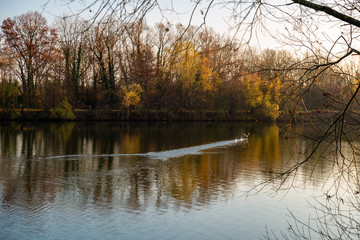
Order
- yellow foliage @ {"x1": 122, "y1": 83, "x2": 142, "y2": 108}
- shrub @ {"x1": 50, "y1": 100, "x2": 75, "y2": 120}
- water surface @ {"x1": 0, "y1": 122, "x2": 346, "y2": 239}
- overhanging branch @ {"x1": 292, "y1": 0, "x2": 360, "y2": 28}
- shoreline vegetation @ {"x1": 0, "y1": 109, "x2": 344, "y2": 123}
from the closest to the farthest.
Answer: overhanging branch @ {"x1": 292, "y1": 0, "x2": 360, "y2": 28} → water surface @ {"x1": 0, "y1": 122, "x2": 346, "y2": 239} → shoreline vegetation @ {"x1": 0, "y1": 109, "x2": 344, "y2": 123} → shrub @ {"x1": 50, "y1": 100, "x2": 75, "y2": 120} → yellow foliage @ {"x1": 122, "y1": 83, "x2": 142, "y2": 108}

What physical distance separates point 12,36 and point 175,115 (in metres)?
23.8

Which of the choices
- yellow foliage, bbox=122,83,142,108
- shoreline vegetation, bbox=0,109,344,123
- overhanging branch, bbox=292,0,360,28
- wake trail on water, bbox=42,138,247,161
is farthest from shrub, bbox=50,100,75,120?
overhanging branch, bbox=292,0,360,28

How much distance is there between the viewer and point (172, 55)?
12.8 ft

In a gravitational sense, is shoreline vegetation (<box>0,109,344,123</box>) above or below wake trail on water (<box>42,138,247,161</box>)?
above

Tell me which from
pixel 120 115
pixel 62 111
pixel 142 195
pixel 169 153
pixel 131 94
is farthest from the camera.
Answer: pixel 120 115

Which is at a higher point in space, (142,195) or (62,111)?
(62,111)

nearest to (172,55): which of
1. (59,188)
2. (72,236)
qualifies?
(72,236)

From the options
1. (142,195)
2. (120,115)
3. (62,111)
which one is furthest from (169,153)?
(120,115)

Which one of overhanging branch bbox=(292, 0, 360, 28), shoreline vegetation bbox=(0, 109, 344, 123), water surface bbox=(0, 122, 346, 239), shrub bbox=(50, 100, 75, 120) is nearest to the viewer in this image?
overhanging branch bbox=(292, 0, 360, 28)

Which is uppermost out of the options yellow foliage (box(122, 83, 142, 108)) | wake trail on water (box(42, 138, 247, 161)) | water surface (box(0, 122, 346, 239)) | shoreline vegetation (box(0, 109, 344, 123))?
yellow foliage (box(122, 83, 142, 108))

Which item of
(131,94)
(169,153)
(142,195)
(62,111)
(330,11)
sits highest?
(131,94)

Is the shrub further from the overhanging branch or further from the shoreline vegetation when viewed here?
the overhanging branch

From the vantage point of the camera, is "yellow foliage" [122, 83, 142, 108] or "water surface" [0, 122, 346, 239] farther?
"yellow foliage" [122, 83, 142, 108]

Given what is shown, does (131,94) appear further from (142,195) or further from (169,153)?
(142,195)
